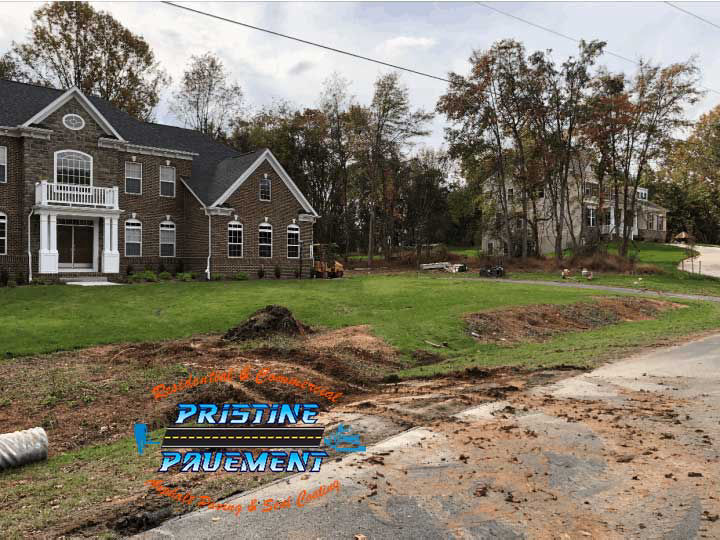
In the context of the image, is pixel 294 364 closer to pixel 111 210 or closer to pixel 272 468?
pixel 272 468

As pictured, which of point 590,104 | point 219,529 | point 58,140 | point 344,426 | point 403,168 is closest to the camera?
point 219,529

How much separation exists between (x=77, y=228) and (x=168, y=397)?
2285 cm

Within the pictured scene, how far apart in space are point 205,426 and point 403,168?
50.6m

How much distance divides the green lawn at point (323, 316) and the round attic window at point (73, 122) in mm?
9106

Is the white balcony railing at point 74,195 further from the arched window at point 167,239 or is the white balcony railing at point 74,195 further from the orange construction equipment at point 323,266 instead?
the orange construction equipment at point 323,266

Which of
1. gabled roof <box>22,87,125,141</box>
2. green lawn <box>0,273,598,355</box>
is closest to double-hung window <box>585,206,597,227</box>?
green lawn <box>0,273,598,355</box>

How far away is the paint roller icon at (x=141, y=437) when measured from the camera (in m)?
6.22

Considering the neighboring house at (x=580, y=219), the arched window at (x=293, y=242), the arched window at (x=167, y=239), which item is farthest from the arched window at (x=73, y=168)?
the neighboring house at (x=580, y=219)

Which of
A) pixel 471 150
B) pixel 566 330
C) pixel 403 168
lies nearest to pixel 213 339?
pixel 566 330

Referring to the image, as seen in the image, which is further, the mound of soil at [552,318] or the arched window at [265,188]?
the arched window at [265,188]

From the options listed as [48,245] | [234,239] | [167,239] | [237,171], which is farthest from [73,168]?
[234,239]

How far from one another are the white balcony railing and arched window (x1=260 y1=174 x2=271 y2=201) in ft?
26.7

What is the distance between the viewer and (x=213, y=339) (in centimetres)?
1331

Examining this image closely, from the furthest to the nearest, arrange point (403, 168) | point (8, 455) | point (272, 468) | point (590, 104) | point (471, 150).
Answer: point (403, 168) → point (471, 150) → point (590, 104) → point (8, 455) → point (272, 468)
